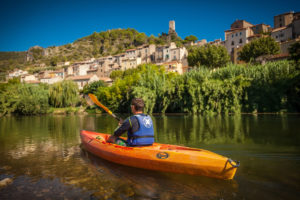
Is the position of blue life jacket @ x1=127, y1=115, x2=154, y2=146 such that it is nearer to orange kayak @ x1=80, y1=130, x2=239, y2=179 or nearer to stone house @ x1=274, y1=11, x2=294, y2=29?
orange kayak @ x1=80, y1=130, x2=239, y2=179

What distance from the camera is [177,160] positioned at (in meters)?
4.59

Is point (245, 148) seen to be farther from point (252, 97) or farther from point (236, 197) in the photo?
point (252, 97)

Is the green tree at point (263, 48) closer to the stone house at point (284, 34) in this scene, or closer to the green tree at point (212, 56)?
the green tree at point (212, 56)

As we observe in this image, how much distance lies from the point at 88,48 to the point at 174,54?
71850 millimetres

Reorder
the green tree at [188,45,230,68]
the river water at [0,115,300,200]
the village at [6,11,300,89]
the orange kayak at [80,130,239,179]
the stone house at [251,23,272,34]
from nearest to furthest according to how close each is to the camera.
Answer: the river water at [0,115,300,200]
the orange kayak at [80,130,239,179]
the green tree at [188,45,230,68]
the village at [6,11,300,89]
the stone house at [251,23,272,34]

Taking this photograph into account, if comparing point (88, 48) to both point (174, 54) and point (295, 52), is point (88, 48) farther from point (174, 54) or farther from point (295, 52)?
point (295, 52)

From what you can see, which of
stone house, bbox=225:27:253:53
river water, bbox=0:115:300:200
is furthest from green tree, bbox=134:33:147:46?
river water, bbox=0:115:300:200

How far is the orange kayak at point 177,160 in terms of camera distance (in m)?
4.24

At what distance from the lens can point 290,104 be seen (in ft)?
69.1

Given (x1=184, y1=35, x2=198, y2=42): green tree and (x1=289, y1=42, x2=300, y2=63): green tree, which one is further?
(x1=184, y1=35, x2=198, y2=42): green tree

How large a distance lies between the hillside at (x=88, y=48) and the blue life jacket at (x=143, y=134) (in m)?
101

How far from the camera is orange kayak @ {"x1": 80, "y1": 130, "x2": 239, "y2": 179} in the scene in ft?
13.9

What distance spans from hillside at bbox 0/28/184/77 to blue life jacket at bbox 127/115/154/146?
101369mm

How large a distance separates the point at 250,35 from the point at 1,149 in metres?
66.8
